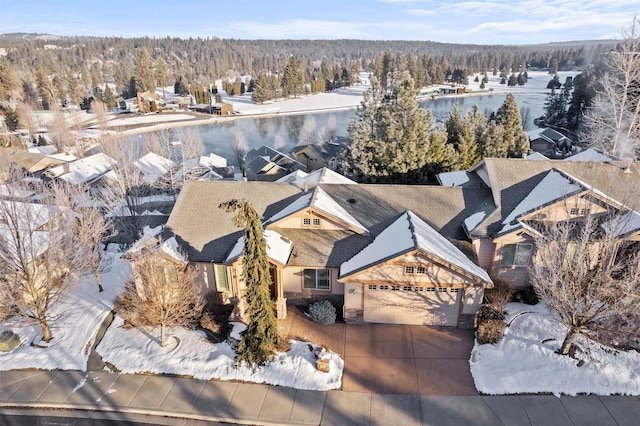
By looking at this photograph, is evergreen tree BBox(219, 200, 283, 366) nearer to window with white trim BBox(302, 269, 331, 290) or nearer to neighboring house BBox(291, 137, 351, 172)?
window with white trim BBox(302, 269, 331, 290)

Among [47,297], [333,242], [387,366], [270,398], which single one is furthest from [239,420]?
[47,297]

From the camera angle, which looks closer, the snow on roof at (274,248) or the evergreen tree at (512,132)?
the snow on roof at (274,248)

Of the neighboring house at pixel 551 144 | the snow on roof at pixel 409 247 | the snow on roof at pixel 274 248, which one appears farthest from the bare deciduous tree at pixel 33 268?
the neighboring house at pixel 551 144

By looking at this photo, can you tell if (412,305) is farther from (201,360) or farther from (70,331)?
(70,331)

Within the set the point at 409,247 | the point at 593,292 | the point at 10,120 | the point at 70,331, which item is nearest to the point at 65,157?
the point at 10,120

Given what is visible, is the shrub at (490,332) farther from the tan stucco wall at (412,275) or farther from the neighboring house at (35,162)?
the neighboring house at (35,162)

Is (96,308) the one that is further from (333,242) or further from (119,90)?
(119,90)
